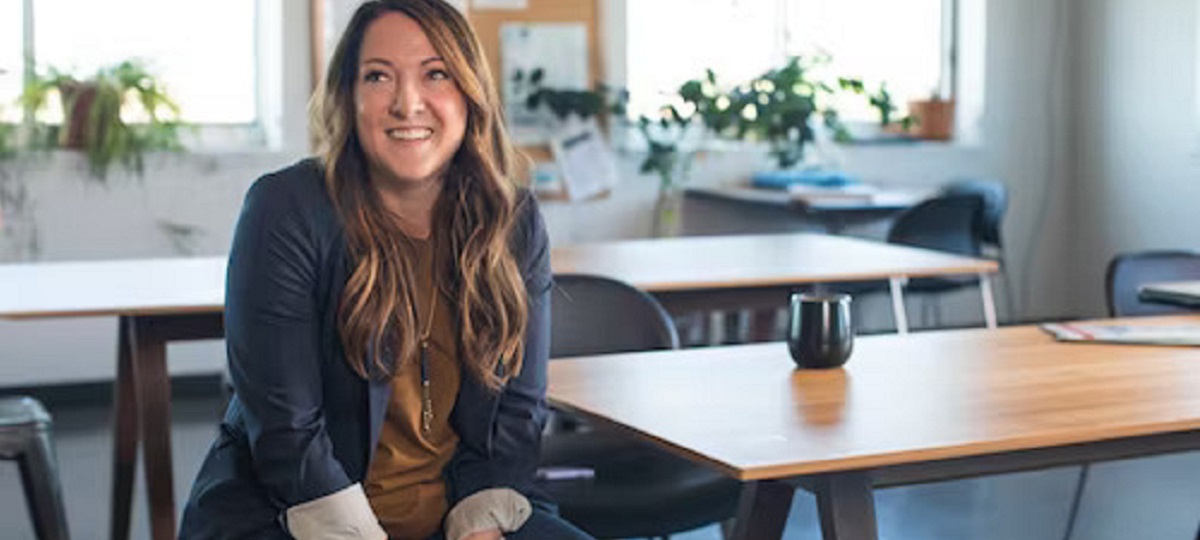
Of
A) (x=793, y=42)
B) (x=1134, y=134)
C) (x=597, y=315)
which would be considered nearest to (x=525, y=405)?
(x=597, y=315)

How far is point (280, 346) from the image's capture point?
2041mm

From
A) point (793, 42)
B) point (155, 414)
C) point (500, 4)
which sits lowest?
point (155, 414)

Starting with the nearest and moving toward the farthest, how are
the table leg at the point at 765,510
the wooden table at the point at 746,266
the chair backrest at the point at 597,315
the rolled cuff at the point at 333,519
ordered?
1. the rolled cuff at the point at 333,519
2. the table leg at the point at 765,510
3. the chair backrest at the point at 597,315
4. the wooden table at the point at 746,266

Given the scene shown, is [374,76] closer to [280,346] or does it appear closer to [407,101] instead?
[407,101]

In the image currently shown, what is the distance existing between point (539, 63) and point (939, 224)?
1.59m

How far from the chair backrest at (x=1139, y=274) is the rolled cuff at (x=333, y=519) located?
2.11 meters

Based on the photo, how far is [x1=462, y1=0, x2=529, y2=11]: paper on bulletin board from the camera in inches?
243

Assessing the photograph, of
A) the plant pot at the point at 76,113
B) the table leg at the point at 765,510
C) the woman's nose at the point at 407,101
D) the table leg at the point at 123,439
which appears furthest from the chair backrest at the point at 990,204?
the woman's nose at the point at 407,101

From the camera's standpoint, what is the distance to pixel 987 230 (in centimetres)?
630

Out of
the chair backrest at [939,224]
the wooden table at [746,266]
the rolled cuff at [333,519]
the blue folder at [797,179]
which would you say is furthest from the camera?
the blue folder at [797,179]

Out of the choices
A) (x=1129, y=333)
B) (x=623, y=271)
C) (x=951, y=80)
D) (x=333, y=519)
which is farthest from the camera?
(x=951, y=80)

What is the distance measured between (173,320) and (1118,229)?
194 inches

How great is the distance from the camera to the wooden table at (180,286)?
3.35m

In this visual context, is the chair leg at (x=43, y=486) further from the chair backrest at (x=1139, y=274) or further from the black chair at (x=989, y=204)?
the black chair at (x=989, y=204)
